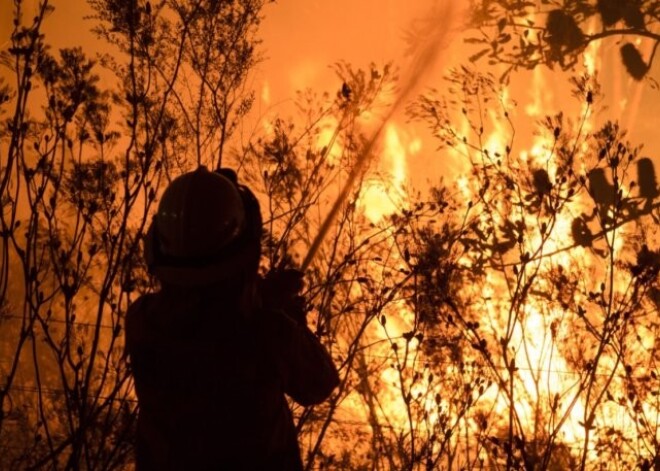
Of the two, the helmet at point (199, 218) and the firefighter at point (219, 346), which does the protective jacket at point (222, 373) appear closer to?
the firefighter at point (219, 346)

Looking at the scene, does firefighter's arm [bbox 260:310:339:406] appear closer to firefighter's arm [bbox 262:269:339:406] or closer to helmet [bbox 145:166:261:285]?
firefighter's arm [bbox 262:269:339:406]

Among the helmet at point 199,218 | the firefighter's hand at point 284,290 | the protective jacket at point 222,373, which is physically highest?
the helmet at point 199,218

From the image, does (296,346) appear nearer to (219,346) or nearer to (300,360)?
(300,360)

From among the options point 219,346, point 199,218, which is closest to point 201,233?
point 199,218

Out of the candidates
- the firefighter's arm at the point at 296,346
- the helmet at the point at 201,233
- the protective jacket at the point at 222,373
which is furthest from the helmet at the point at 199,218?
the firefighter's arm at the point at 296,346

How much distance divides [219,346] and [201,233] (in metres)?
0.31

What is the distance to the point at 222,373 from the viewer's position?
1.73m

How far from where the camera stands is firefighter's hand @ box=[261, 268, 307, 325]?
1802 mm

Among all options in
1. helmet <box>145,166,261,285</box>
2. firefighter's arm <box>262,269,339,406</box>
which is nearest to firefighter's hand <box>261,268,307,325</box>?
firefighter's arm <box>262,269,339,406</box>

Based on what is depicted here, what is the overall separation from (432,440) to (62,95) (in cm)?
295

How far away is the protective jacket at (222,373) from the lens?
5.61 feet

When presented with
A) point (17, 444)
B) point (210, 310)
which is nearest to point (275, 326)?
point (210, 310)

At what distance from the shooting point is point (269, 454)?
1.73 m

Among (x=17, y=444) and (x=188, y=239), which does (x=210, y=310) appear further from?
(x=17, y=444)
